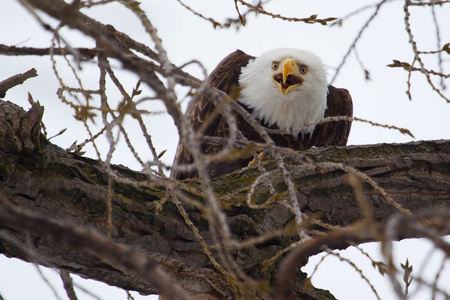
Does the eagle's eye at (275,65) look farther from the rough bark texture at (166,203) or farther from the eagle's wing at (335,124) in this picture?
the rough bark texture at (166,203)

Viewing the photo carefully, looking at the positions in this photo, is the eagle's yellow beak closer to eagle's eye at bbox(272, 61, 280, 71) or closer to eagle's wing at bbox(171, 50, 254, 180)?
eagle's eye at bbox(272, 61, 280, 71)

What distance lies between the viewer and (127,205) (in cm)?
224

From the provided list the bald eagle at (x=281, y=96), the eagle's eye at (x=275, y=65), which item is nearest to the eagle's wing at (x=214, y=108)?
the bald eagle at (x=281, y=96)

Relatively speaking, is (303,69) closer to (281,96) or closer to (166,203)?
(281,96)

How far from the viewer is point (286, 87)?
12.9ft

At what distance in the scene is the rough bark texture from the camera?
6.72ft

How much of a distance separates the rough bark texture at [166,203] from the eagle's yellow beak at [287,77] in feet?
3.64

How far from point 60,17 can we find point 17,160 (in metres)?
1.22

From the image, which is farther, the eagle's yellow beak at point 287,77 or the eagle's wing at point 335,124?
the eagle's wing at point 335,124

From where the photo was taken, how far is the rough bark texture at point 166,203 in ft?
6.72

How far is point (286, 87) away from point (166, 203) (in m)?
1.82

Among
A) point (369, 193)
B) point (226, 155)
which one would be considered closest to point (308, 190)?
point (369, 193)

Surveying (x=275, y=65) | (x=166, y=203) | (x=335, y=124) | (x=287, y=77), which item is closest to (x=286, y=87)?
(x=287, y=77)

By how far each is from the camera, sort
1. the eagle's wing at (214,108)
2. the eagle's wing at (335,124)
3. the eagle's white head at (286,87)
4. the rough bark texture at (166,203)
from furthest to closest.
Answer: the eagle's wing at (335,124), the eagle's white head at (286,87), the eagle's wing at (214,108), the rough bark texture at (166,203)
